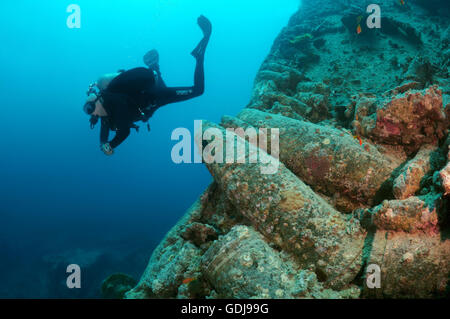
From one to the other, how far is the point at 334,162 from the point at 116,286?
9737 millimetres

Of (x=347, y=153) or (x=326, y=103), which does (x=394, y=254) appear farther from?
(x=326, y=103)

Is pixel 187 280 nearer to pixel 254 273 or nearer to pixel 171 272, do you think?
pixel 171 272

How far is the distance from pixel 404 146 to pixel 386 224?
2.01 meters

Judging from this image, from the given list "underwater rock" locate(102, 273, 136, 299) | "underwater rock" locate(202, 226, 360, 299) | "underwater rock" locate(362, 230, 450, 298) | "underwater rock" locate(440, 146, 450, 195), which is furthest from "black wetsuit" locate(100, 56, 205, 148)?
"underwater rock" locate(102, 273, 136, 299)

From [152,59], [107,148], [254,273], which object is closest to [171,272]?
[254,273]

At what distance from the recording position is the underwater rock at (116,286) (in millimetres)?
9320

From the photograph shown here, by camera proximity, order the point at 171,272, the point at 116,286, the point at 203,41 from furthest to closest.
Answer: the point at 116,286 < the point at 203,41 < the point at 171,272

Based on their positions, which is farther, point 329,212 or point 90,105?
point 90,105

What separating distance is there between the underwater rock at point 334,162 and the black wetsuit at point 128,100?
11.8 ft

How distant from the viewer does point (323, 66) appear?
8602 mm

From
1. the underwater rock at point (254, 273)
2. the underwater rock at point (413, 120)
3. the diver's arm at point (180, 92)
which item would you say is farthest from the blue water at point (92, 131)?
the underwater rock at point (413, 120)

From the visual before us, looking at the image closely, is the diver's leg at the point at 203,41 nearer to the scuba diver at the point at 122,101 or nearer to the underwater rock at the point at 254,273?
the scuba diver at the point at 122,101

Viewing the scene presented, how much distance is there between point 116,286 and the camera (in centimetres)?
955
